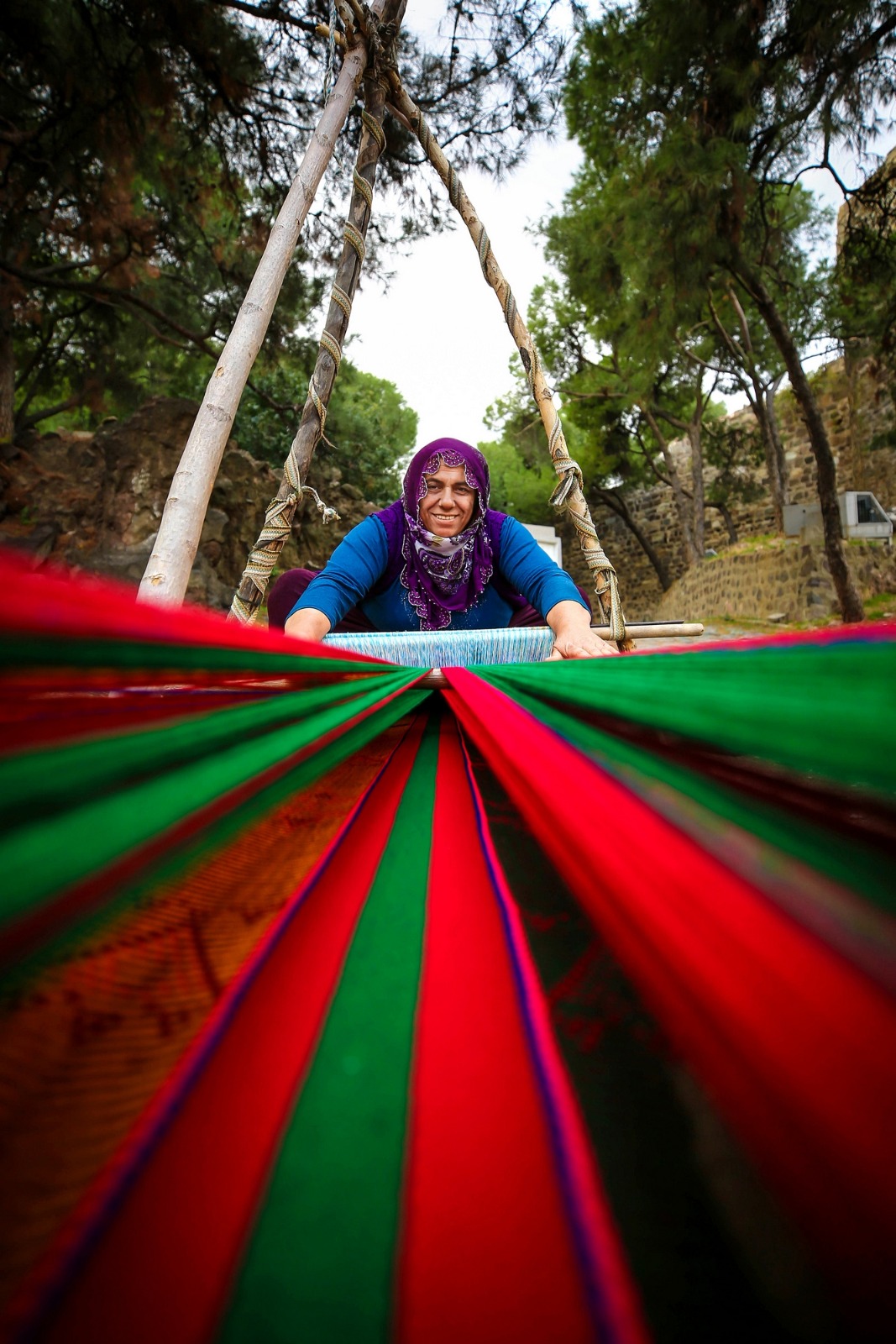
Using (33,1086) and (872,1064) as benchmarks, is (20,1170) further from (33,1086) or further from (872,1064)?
(872,1064)

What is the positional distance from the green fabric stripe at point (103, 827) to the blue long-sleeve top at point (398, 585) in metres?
1.08

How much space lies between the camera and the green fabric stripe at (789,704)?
230mm

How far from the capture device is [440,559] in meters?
1.65

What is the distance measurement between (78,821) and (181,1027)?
0.28ft

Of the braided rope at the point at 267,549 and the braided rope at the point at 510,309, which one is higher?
the braided rope at the point at 510,309

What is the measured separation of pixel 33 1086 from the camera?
18 centimetres

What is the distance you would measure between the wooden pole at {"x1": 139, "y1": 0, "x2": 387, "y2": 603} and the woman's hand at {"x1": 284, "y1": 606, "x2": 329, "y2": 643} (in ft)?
0.79

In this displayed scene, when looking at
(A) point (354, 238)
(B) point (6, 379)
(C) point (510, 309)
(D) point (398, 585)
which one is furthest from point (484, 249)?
(B) point (6, 379)

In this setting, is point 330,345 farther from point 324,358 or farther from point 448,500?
point 448,500

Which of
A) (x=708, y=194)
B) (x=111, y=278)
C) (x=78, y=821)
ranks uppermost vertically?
(x=111, y=278)

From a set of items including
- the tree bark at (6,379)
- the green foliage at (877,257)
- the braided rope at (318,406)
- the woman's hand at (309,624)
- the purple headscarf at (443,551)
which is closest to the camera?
the woman's hand at (309,624)

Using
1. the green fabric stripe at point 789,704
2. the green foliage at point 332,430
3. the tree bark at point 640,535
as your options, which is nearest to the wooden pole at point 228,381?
the green fabric stripe at point 789,704

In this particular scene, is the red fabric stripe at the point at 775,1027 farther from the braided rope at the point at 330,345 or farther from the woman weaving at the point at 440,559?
the braided rope at the point at 330,345

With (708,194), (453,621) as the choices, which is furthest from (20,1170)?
(708,194)
